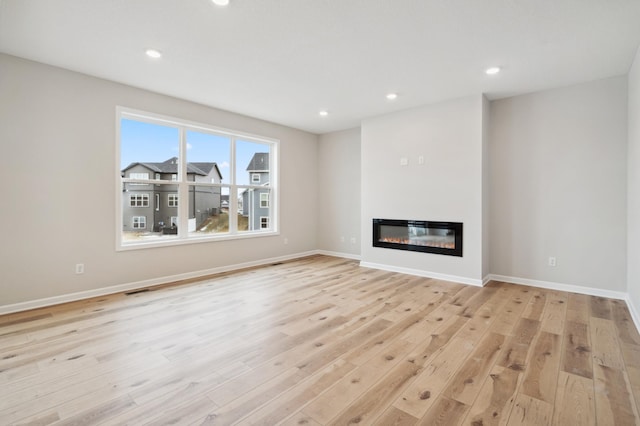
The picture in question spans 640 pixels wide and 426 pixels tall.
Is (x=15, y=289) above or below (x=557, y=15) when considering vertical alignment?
below

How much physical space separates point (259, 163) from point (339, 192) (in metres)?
1.80

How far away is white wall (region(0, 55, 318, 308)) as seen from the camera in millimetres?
3104

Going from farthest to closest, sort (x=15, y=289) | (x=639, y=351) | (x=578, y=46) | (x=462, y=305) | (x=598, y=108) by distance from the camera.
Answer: (x=598, y=108) → (x=462, y=305) → (x=15, y=289) → (x=578, y=46) → (x=639, y=351)

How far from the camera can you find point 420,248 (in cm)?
469

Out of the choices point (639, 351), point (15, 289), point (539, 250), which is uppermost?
point (539, 250)

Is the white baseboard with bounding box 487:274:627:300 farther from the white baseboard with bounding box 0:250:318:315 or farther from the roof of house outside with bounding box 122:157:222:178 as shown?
the roof of house outside with bounding box 122:157:222:178

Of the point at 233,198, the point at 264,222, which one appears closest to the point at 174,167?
the point at 233,198

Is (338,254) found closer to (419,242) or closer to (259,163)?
(419,242)

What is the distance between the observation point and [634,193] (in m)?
3.04

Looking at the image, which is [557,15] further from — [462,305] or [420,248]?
[420,248]

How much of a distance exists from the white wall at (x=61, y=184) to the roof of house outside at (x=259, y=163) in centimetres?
159

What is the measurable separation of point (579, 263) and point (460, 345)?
2.65 meters

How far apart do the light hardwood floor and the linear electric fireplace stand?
3.28 feet

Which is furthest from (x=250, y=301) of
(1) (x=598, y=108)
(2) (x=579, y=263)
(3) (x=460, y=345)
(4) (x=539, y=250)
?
(1) (x=598, y=108)
